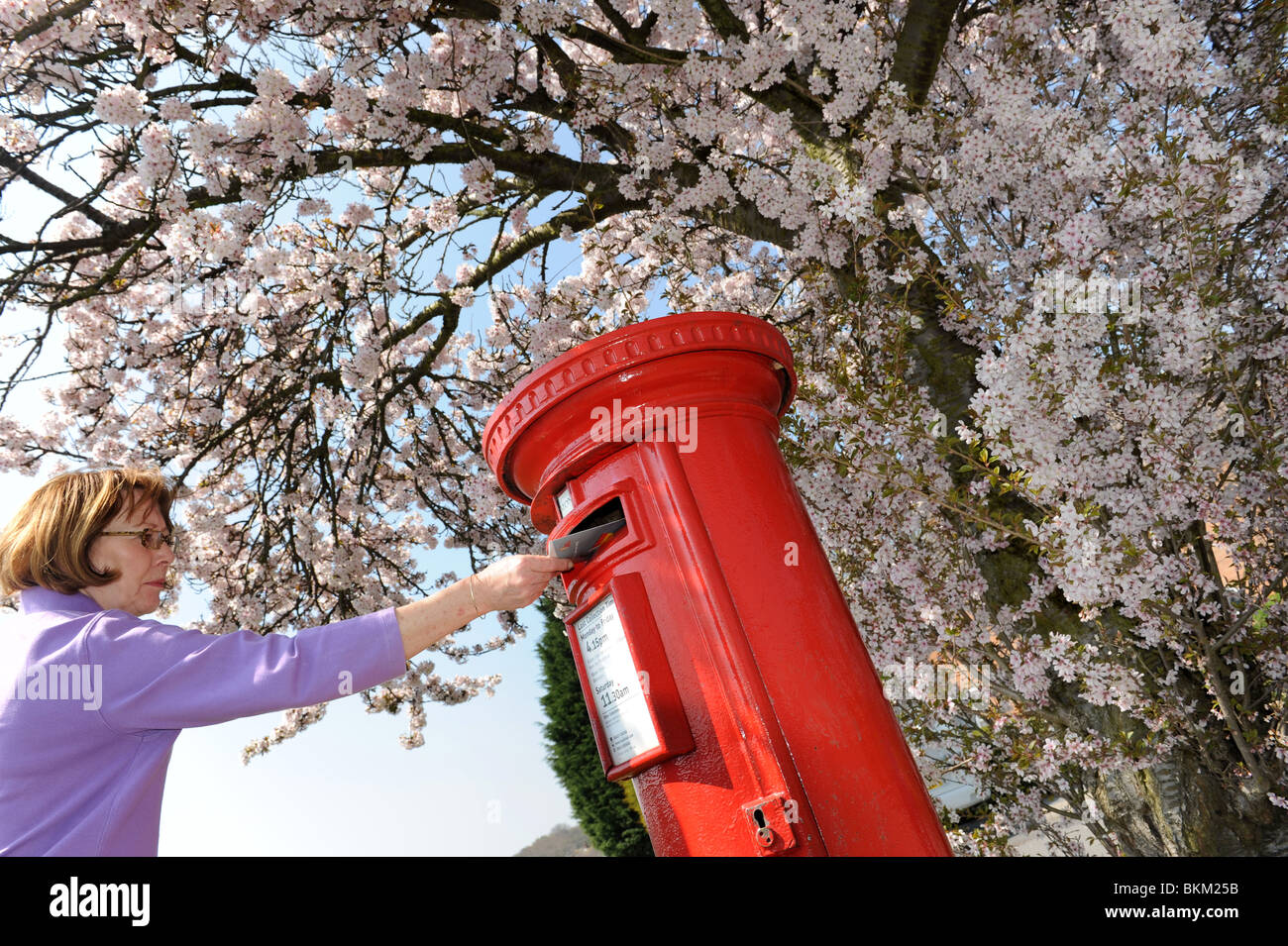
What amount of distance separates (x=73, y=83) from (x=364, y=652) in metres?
4.33

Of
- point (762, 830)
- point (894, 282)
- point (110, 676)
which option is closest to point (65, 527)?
point (110, 676)

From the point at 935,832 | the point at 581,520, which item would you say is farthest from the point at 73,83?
Answer: the point at 935,832

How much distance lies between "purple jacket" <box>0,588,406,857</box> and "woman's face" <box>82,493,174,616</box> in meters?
Result: 0.14

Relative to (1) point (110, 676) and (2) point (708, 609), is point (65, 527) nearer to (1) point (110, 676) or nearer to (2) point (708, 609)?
(1) point (110, 676)

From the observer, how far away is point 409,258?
564cm

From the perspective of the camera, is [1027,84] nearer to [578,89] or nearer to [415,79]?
[578,89]

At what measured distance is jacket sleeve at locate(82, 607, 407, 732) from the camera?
61.7 inches

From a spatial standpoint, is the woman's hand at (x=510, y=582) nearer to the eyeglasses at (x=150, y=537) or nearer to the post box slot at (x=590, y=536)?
the post box slot at (x=590, y=536)

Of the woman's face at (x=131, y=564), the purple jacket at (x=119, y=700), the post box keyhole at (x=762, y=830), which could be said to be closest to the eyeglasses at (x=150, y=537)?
the woman's face at (x=131, y=564)

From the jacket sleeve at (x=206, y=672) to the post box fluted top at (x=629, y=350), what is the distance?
0.72m

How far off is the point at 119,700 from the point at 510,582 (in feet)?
2.52

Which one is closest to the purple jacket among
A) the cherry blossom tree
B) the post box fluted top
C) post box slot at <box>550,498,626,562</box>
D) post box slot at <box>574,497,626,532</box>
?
post box slot at <box>550,498,626,562</box>

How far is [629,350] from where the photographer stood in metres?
2.00

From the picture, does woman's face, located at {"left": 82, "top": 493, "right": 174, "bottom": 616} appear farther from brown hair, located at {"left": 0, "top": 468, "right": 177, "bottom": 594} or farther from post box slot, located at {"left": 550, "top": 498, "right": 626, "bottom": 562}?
post box slot, located at {"left": 550, "top": 498, "right": 626, "bottom": 562}
